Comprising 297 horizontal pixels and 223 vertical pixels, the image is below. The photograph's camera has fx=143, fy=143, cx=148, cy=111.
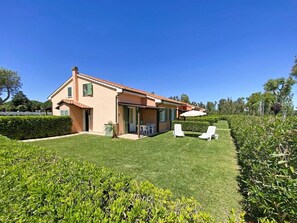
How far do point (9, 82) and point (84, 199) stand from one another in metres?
76.6

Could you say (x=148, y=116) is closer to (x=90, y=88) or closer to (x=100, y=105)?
(x=100, y=105)

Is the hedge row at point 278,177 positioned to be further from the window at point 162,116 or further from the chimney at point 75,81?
the chimney at point 75,81

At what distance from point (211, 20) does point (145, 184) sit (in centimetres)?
1393

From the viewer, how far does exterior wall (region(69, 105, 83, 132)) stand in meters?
16.6

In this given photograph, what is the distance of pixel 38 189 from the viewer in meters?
1.99

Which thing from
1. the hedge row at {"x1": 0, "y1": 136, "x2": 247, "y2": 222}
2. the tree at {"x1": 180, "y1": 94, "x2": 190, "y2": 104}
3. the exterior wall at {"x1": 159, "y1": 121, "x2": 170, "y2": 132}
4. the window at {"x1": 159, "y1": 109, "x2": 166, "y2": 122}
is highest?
the tree at {"x1": 180, "y1": 94, "x2": 190, "y2": 104}

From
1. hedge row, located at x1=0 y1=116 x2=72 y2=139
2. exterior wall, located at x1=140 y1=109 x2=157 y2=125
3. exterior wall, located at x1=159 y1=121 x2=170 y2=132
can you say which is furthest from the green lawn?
exterior wall, located at x1=159 y1=121 x2=170 y2=132

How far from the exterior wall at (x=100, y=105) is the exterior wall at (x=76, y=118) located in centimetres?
125

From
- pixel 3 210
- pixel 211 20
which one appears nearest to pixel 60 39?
pixel 211 20

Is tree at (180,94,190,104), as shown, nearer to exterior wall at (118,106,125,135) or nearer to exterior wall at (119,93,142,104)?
exterior wall at (119,93,142,104)

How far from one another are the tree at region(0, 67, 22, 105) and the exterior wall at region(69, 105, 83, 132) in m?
58.7

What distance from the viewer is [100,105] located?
16.3m

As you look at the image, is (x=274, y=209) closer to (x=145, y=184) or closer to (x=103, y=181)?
(x=145, y=184)

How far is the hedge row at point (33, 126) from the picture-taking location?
40.0 ft
